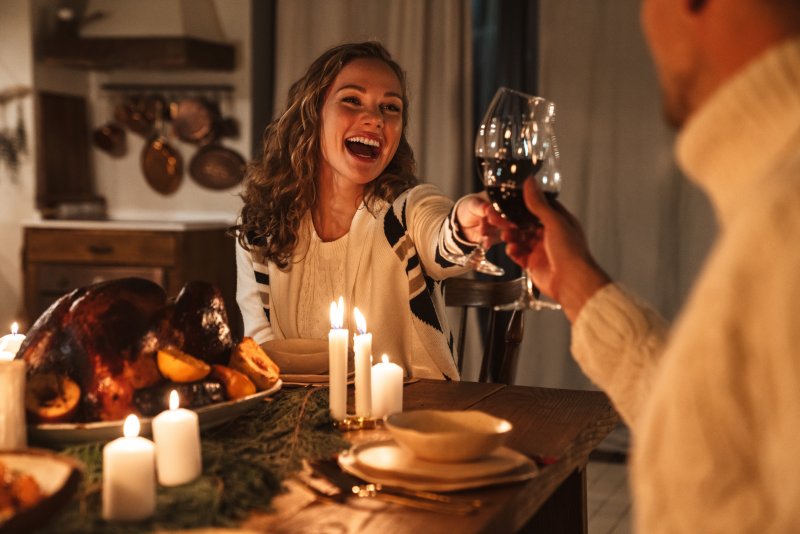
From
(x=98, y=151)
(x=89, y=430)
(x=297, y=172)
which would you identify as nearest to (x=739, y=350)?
(x=89, y=430)

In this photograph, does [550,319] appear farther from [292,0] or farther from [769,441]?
[769,441]

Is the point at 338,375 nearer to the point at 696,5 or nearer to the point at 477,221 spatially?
the point at 477,221

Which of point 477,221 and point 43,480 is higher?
point 477,221

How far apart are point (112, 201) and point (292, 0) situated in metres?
1.59

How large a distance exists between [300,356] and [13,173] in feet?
11.7

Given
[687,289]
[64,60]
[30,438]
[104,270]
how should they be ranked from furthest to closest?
[64,60] → [104,270] → [687,289] → [30,438]

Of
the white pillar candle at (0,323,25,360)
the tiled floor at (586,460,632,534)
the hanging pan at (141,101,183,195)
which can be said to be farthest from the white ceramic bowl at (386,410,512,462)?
the hanging pan at (141,101,183,195)

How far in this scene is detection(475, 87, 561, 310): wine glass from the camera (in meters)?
1.48

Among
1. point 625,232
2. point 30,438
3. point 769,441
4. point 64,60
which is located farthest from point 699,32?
point 64,60

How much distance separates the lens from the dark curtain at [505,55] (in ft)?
13.6

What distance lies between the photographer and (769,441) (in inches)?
27.4

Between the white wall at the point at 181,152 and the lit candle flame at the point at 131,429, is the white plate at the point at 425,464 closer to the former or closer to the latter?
the lit candle flame at the point at 131,429

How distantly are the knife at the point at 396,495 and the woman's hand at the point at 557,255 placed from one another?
31 cm

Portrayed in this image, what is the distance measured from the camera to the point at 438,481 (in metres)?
1.16
